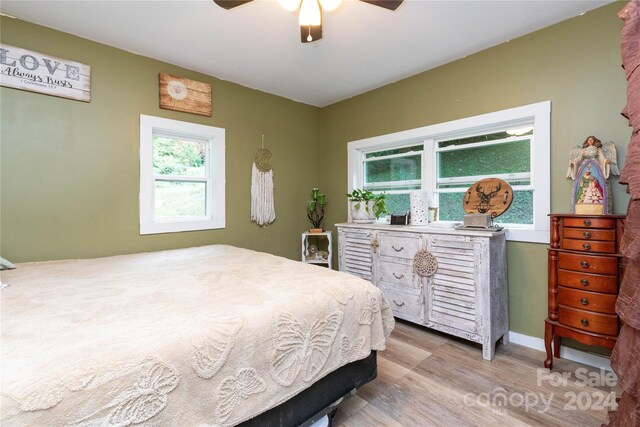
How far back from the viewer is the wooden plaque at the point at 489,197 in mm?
2518

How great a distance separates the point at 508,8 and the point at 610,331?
89.1 inches

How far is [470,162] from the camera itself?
284 centimetres

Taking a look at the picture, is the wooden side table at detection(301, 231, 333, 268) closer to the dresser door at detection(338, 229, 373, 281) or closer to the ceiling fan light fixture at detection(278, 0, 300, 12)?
the dresser door at detection(338, 229, 373, 281)

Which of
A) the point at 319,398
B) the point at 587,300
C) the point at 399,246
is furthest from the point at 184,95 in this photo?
the point at 587,300

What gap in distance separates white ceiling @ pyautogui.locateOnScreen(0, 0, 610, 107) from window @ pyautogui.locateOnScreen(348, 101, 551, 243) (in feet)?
2.16

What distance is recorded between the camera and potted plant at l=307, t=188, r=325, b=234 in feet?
12.8

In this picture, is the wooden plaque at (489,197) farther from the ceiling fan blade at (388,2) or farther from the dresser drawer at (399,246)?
the ceiling fan blade at (388,2)

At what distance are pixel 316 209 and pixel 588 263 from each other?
9.38 feet

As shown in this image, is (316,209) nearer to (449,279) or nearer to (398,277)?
(398,277)

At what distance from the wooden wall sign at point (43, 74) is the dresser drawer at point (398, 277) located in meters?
3.04

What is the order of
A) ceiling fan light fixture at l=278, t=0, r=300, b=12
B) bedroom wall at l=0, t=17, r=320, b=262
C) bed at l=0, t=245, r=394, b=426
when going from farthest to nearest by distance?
bedroom wall at l=0, t=17, r=320, b=262 < ceiling fan light fixture at l=278, t=0, r=300, b=12 < bed at l=0, t=245, r=394, b=426

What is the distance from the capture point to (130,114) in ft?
8.53

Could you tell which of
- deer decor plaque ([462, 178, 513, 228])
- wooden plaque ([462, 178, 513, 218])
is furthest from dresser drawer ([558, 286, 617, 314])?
wooden plaque ([462, 178, 513, 218])

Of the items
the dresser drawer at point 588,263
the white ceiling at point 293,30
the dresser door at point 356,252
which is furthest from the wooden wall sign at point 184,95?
the dresser drawer at point 588,263
